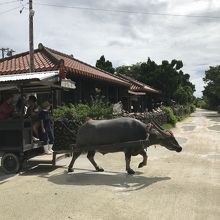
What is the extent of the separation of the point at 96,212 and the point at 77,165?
4464 mm

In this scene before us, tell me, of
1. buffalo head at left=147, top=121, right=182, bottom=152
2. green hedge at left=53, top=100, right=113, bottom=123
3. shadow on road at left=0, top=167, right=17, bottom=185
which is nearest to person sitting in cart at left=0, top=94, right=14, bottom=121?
shadow on road at left=0, top=167, right=17, bottom=185

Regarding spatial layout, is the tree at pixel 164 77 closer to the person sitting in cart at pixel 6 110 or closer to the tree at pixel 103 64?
the tree at pixel 103 64

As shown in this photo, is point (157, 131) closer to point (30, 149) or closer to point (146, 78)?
point (30, 149)

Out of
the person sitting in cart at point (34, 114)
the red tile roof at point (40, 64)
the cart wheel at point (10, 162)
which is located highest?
the red tile roof at point (40, 64)

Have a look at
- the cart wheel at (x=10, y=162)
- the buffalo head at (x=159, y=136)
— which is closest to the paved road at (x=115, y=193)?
the cart wheel at (x=10, y=162)

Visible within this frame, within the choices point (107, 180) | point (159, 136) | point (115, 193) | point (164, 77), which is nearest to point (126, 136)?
point (159, 136)

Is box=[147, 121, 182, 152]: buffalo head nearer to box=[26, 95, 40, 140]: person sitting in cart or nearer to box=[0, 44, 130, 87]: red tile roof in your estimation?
box=[26, 95, 40, 140]: person sitting in cart

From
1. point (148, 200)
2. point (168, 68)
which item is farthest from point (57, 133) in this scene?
point (168, 68)

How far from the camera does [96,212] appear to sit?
6.47m

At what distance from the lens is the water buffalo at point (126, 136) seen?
929 centimetres

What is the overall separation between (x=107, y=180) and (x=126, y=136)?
1136 millimetres

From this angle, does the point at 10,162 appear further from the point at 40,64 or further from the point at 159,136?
the point at 40,64

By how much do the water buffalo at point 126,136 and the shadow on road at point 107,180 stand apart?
1.44 feet

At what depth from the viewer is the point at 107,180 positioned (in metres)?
8.78
